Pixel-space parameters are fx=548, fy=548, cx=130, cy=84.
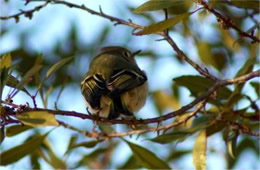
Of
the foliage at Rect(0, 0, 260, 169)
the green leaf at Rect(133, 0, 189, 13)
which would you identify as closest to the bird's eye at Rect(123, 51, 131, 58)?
the foliage at Rect(0, 0, 260, 169)

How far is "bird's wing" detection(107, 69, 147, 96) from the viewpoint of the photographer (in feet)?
14.4

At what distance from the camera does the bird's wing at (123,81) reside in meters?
4.38

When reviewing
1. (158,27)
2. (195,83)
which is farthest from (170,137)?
(158,27)

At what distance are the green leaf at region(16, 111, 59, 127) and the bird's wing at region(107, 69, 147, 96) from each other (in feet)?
4.52

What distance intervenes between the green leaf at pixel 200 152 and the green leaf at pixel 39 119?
52.2 inches

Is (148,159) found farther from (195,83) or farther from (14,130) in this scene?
(14,130)

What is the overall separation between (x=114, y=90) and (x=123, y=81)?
0.68ft

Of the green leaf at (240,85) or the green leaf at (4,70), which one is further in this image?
the green leaf at (240,85)

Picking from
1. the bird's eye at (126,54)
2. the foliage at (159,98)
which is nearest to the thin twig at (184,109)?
the foliage at (159,98)

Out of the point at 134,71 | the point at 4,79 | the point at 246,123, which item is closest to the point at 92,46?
the point at 134,71

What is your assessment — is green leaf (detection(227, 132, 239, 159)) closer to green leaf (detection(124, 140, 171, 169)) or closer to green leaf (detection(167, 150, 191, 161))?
green leaf (detection(124, 140, 171, 169))

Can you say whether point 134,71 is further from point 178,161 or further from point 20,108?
point 20,108

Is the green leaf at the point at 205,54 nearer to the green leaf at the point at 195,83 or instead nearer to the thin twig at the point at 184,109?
the green leaf at the point at 195,83

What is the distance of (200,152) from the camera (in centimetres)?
397
